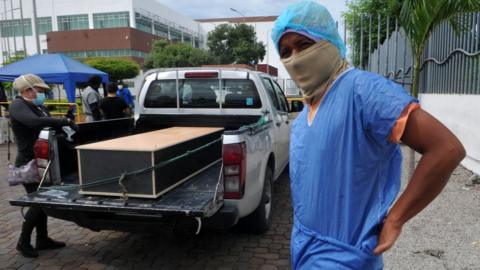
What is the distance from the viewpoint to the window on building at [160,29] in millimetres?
69331

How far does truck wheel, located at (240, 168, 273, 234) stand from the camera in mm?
4474

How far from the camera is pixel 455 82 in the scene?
7.70 meters

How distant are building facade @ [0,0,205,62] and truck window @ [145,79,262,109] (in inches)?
2223

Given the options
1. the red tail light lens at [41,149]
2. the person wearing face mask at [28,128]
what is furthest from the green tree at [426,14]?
the red tail light lens at [41,149]

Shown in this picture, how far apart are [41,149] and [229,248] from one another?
2.14 meters

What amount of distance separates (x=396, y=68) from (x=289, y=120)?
28.9ft

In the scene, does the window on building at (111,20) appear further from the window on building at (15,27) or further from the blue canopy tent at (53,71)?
the blue canopy tent at (53,71)

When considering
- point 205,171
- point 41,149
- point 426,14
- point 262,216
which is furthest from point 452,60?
point 41,149

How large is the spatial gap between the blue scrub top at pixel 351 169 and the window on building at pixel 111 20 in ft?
212

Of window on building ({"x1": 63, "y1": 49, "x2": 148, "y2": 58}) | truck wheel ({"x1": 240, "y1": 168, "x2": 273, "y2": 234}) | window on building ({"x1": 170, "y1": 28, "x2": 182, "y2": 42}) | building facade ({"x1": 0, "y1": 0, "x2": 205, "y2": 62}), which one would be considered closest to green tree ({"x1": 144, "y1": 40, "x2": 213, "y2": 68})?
window on building ({"x1": 63, "y1": 49, "x2": 148, "y2": 58})

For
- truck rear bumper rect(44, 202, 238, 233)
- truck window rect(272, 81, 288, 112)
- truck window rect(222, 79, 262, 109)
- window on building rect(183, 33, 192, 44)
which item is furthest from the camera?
window on building rect(183, 33, 192, 44)

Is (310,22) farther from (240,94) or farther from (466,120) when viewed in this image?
(466,120)

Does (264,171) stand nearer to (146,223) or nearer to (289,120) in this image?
(146,223)

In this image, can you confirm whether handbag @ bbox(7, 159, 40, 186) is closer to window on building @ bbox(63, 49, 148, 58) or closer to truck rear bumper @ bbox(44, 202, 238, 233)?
truck rear bumper @ bbox(44, 202, 238, 233)
